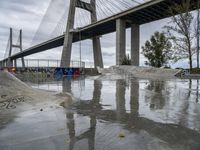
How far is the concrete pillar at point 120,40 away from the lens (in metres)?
45.4

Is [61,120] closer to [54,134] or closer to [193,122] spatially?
[54,134]

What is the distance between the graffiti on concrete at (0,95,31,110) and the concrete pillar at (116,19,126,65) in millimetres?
36773

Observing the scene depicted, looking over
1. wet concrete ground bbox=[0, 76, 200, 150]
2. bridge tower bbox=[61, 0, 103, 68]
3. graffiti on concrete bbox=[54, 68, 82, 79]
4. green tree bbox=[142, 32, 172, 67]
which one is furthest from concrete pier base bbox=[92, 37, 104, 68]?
wet concrete ground bbox=[0, 76, 200, 150]

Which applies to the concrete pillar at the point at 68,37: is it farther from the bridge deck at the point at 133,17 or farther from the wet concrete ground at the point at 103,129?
the wet concrete ground at the point at 103,129

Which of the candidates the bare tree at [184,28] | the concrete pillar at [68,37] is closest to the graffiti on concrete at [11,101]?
the bare tree at [184,28]

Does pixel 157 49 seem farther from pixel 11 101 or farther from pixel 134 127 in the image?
pixel 134 127

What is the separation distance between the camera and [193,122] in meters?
5.68

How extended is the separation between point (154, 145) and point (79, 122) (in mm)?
2029

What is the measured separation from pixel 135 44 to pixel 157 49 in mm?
6215

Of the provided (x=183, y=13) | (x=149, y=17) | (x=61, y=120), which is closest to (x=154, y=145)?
(x=61, y=120)

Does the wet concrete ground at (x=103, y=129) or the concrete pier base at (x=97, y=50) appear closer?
the wet concrete ground at (x=103, y=129)

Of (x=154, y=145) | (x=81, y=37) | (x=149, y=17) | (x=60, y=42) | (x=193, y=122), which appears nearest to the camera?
(x=154, y=145)

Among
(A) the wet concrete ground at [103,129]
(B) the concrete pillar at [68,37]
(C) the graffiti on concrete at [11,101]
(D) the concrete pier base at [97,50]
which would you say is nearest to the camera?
(A) the wet concrete ground at [103,129]

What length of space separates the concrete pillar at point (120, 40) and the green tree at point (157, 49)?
3.83m
